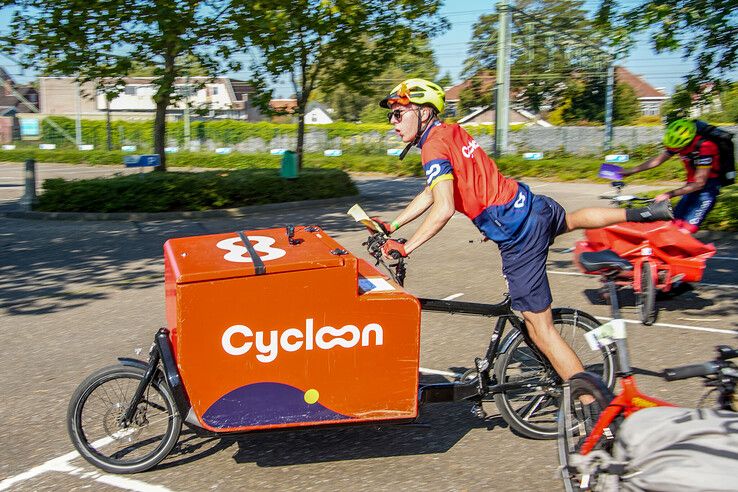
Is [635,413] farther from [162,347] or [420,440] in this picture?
[162,347]

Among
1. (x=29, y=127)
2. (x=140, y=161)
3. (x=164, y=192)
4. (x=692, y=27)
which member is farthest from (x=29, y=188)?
(x=29, y=127)

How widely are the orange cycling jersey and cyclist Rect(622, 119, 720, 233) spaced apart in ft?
12.6

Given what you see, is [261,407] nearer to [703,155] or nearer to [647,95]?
[703,155]

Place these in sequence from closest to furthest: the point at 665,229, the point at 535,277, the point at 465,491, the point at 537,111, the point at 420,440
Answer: the point at 465,491 → the point at 535,277 → the point at 420,440 → the point at 665,229 → the point at 537,111

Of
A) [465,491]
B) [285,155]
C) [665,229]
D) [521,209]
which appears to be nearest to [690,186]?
[665,229]

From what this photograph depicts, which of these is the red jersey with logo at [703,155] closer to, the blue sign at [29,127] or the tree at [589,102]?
the tree at [589,102]

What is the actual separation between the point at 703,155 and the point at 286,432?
18.5 feet

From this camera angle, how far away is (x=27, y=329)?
25.2 feet

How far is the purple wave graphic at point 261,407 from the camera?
411cm

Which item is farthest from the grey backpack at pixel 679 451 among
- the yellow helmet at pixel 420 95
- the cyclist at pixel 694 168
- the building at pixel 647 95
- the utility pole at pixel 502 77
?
the building at pixel 647 95

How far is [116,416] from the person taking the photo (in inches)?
173

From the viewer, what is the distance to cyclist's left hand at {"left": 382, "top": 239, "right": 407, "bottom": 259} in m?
4.27

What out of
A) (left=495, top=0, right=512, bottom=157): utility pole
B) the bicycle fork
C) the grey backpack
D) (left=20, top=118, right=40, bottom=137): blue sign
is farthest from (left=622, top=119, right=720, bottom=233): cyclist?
(left=20, top=118, right=40, bottom=137): blue sign

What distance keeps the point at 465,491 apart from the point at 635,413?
4.58 feet
